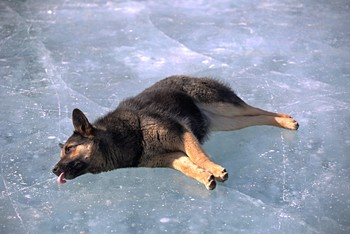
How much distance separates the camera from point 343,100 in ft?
19.9

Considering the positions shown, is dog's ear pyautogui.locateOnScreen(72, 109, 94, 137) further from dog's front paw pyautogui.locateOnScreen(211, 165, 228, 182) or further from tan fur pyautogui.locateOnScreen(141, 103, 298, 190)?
dog's front paw pyautogui.locateOnScreen(211, 165, 228, 182)

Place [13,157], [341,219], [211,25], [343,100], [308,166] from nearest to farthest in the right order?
[341,219], [308,166], [13,157], [343,100], [211,25]

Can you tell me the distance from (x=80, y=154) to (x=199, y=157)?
0.89 meters

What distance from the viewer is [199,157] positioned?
15.8ft

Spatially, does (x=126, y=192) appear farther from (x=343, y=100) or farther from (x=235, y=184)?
(x=343, y=100)

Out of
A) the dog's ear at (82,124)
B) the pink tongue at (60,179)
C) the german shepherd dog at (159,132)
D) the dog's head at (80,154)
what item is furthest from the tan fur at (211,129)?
the pink tongue at (60,179)

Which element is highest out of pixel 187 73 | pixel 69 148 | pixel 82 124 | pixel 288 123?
pixel 82 124

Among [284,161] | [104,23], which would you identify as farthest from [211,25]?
[284,161]

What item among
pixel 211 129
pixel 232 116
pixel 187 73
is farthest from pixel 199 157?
pixel 187 73

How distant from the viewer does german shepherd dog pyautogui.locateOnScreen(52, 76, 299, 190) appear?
189 inches

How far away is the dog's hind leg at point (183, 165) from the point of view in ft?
14.9

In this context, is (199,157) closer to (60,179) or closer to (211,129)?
(211,129)

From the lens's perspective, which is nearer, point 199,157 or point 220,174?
point 220,174

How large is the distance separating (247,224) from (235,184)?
477mm
